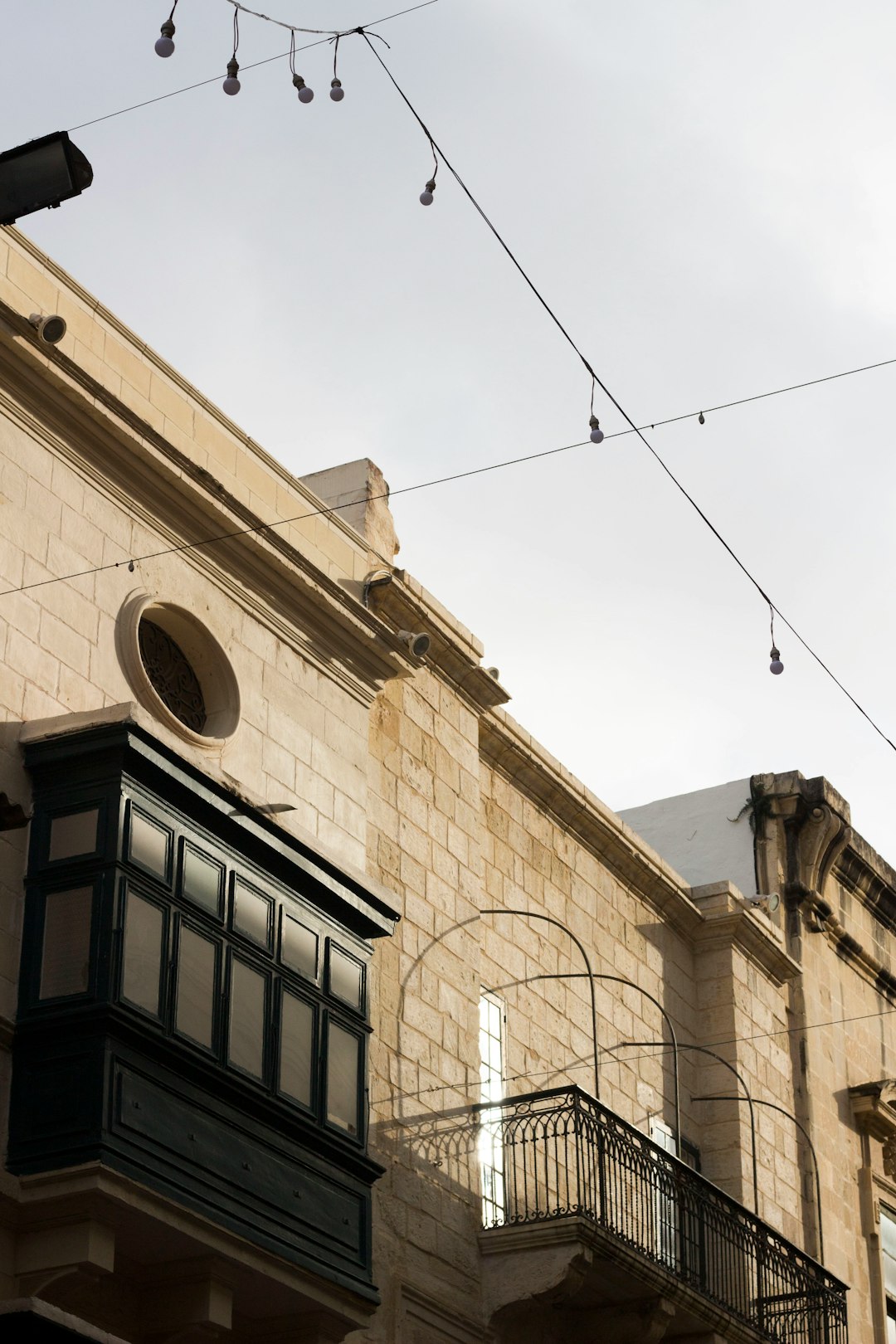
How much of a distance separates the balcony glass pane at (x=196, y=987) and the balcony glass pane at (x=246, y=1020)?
0.19 m

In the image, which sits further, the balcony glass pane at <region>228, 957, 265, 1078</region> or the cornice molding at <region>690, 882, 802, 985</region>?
the cornice molding at <region>690, 882, 802, 985</region>

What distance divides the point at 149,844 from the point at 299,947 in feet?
5.26

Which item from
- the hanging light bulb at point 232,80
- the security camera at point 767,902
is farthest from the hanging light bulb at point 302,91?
the security camera at point 767,902

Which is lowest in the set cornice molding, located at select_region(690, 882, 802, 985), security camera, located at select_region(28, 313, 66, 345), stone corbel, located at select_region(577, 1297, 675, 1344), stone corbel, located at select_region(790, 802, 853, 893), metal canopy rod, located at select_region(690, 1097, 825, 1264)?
stone corbel, located at select_region(577, 1297, 675, 1344)

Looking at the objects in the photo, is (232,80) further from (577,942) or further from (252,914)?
(577,942)

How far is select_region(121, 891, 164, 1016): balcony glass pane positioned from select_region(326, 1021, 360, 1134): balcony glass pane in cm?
182

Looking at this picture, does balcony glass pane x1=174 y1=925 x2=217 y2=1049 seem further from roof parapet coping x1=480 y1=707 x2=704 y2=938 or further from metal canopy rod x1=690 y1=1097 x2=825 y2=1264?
metal canopy rod x1=690 y1=1097 x2=825 y2=1264

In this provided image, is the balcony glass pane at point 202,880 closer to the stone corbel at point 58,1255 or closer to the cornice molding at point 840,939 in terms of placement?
the stone corbel at point 58,1255

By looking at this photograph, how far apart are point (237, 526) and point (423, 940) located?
340 cm

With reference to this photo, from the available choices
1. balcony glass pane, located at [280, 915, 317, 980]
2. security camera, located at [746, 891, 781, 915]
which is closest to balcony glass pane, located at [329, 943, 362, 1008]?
balcony glass pane, located at [280, 915, 317, 980]

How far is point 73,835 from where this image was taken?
11.6 metres

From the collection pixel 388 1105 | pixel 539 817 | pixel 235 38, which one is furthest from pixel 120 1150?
pixel 539 817

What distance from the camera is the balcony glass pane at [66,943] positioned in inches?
441

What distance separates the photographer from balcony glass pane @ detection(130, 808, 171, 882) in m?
11.7
